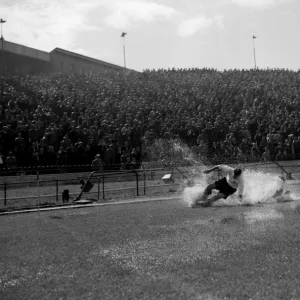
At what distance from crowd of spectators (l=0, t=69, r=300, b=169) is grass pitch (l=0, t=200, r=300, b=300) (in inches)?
440

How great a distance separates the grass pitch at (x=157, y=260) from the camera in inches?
201

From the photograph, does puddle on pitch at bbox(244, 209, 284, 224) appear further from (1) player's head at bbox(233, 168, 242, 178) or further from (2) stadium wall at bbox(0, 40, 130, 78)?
(2) stadium wall at bbox(0, 40, 130, 78)

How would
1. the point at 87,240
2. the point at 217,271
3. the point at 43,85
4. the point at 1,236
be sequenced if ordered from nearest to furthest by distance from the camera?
the point at 217,271
the point at 87,240
the point at 1,236
the point at 43,85

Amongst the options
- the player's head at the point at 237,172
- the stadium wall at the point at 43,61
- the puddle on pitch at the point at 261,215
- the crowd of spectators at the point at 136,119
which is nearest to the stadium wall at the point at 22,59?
the stadium wall at the point at 43,61

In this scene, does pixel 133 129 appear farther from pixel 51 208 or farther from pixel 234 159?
pixel 51 208

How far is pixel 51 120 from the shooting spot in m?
23.6

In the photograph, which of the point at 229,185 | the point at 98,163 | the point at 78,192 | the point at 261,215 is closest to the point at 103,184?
the point at 78,192

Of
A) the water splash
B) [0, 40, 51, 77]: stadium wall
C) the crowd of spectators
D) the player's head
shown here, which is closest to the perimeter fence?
the crowd of spectators

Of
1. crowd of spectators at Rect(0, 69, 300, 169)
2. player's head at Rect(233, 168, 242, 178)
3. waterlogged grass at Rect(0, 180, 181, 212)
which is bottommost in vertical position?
waterlogged grass at Rect(0, 180, 181, 212)

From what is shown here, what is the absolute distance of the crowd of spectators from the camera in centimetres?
2177

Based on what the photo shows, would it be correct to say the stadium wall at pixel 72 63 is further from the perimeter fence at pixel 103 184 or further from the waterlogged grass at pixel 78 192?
the waterlogged grass at pixel 78 192

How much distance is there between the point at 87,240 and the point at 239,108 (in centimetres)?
2241

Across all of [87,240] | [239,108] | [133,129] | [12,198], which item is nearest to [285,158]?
[239,108]

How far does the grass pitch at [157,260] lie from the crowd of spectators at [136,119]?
440 inches
